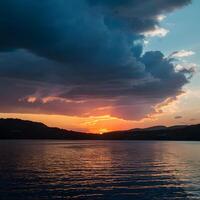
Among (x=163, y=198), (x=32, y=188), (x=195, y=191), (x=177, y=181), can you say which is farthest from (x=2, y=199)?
(x=177, y=181)

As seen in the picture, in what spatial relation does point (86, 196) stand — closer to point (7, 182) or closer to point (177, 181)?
point (7, 182)

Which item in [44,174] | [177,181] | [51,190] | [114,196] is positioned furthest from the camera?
[44,174]

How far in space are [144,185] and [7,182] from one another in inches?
1042

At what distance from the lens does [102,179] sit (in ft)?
228

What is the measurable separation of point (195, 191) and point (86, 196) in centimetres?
1915

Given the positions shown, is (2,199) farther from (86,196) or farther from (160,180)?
(160,180)

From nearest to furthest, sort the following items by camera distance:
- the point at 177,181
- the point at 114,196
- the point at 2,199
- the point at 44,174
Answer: the point at 2,199
the point at 114,196
the point at 177,181
the point at 44,174

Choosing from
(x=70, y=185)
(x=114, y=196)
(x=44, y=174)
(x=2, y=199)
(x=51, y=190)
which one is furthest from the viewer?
(x=44, y=174)

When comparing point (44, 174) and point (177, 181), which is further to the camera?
point (44, 174)

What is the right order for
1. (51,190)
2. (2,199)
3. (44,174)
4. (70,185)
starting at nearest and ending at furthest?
(2,199) < (51,190) < (70,185) < (44,174)

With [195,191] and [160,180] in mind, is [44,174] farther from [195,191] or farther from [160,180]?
[195,191]

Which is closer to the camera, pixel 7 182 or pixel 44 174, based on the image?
pixel 7 182

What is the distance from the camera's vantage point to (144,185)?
2422 inches

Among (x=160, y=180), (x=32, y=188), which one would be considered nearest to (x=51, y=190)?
(x=32, y=188)
